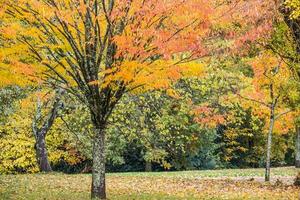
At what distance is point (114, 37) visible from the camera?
12258mm

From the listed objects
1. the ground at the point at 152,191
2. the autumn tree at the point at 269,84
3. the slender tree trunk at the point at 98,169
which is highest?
the autumn tree at the point at 269,84

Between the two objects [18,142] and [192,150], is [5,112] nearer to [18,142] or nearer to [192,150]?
[18,142]

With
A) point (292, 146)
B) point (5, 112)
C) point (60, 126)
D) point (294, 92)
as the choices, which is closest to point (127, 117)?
point (60, 126)

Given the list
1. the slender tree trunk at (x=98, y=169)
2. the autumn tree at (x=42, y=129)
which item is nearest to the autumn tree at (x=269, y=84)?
the slender tree trunk at (x=98, y=169)

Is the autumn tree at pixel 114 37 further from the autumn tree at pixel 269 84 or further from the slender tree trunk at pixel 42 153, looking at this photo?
the slender tree trunk at pixel 42 153

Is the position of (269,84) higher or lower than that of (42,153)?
higher

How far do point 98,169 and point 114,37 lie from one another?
3920 millimetres

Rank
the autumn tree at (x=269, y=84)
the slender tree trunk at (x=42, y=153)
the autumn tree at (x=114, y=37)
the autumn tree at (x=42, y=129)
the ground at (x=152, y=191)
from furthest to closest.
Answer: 1. the slender tree trunk at (x=42, y=153)
2. the autumn tree at (x=42, y=129)
3. the autumn tree at (x=269, y=84)
4. the ground at (x=152, y=191)
5. the autumn tree at (x=114, y=37)

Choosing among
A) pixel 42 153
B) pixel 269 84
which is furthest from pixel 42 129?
pixel 269 84

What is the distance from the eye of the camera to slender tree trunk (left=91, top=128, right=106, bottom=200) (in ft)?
45.6

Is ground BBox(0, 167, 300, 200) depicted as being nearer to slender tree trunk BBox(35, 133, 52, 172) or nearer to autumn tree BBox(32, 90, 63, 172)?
autumn tree BBox(32, 90, 63, 172)

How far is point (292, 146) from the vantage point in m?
40.5

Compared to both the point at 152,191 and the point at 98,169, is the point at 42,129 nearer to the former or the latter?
the point at 152,191

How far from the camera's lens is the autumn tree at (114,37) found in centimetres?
1242
